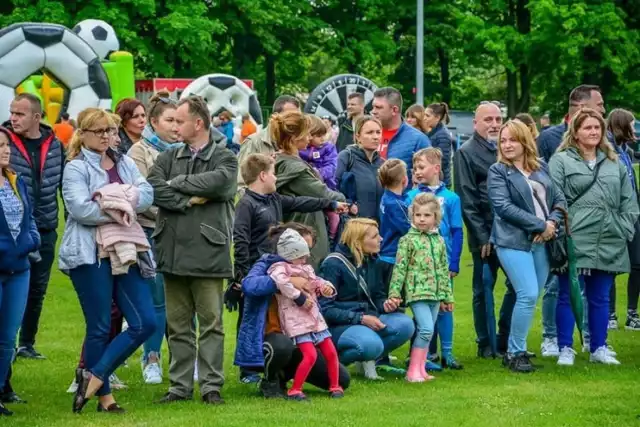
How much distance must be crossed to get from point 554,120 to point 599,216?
4120cm

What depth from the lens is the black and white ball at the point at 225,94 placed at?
36219 millimetres

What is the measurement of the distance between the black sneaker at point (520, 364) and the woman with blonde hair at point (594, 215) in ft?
1.60

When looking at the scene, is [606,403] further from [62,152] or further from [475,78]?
[475,78]

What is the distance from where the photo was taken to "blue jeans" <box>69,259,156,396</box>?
9336 mm

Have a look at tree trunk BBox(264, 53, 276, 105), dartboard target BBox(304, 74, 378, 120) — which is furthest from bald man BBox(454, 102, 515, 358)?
tree trunk BBox(264, 53, 276, 105)

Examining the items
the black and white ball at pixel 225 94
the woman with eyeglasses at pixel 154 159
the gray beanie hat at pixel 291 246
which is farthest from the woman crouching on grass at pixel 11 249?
the black and white ball at pixel 225 94

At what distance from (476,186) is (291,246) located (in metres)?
2.85

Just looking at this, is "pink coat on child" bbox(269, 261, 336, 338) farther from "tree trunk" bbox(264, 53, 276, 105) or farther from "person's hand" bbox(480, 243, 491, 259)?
"tree trunk" bbox(264, 53, 276, 105)

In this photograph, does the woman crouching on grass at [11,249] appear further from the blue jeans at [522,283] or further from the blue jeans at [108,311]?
the blue jeans at [522,283]

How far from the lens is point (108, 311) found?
9398 mm

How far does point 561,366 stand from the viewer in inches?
465

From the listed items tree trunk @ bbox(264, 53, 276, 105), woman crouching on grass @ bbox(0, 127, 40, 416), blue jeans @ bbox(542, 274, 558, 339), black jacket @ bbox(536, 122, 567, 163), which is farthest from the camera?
tree trunk @ bbox(264, 53, 276, 105)

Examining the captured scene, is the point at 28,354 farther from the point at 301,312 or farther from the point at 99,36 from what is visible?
the point at 99,36

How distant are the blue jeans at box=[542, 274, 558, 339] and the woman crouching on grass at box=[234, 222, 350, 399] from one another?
10.2 feet
